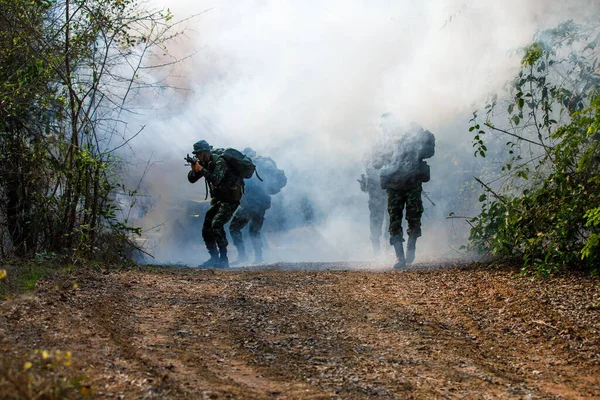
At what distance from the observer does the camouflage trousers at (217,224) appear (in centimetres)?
1123

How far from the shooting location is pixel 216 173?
1106 cm

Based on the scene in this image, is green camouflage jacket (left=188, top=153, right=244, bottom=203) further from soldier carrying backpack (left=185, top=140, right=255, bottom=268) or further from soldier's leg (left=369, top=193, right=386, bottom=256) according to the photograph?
soldier's leg (left=369, top=193, right=386, bottom=256)

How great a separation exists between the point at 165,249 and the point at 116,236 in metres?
8.74

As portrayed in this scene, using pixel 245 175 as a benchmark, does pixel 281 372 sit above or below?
below

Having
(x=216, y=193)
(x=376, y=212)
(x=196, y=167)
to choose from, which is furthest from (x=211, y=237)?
(x=376, y=212)

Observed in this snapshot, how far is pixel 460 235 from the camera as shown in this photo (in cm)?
1546

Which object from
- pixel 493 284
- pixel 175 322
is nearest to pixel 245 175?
pixel 493 284

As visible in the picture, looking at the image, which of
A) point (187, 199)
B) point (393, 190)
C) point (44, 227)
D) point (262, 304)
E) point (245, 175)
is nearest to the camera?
point (262, 304)

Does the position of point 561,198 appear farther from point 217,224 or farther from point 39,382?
point 217,224

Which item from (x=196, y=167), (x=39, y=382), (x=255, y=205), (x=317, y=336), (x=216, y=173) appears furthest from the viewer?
(x=255, y=205)

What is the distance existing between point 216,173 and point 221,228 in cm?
103

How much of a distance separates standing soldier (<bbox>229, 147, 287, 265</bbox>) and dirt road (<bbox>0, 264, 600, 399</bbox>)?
6869mm

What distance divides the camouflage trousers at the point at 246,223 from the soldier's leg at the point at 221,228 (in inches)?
75.8

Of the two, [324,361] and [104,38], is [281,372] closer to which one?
[324,361]
